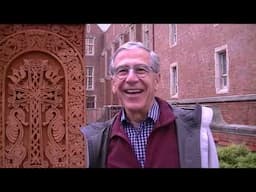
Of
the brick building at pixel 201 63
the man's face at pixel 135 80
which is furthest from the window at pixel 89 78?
the man's face at pixel 135 80

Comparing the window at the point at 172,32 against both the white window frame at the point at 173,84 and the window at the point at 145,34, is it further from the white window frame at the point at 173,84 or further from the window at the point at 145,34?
the window at the point at 145,34

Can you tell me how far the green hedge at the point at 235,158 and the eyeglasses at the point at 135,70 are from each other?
769 millimetres

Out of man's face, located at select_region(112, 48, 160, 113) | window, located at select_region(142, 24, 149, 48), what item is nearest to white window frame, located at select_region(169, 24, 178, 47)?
window, located at select_region(142, 24, 149, 48)

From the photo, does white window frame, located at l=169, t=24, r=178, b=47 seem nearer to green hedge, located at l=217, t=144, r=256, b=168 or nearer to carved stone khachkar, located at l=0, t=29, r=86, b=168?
carved stone khachkar, located at l=0, t=29, r=86, b=168

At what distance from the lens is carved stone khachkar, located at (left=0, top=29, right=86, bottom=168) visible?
2607 mm

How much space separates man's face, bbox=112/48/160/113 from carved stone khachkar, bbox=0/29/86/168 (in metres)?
1.09

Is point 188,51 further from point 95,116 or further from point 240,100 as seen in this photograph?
point 95,116

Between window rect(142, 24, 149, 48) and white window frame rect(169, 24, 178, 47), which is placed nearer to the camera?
window rect(142, 24, 149, 48)

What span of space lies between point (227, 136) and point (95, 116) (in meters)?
0.93

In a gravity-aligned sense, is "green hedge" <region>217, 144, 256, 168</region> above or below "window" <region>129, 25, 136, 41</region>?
below
